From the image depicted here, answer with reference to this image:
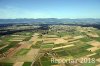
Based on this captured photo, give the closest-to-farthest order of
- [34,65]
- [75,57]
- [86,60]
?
[34,65] < [86,60] < [75,57]

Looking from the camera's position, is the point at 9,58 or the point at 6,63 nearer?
the point at 6,63

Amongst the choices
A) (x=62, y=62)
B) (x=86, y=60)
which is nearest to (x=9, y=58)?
(x=62, y=62)

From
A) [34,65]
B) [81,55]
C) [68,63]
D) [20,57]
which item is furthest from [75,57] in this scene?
[20,57]

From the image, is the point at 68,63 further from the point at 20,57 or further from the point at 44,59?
the point at 20,57

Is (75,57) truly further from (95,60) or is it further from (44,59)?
(44,59)

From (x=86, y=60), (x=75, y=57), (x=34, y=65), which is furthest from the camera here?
(x=75, y=57)

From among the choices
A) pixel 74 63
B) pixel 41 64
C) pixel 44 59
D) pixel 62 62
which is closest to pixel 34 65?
pixel 41 64

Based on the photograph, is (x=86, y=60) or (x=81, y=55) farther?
(x=81, y=55)
